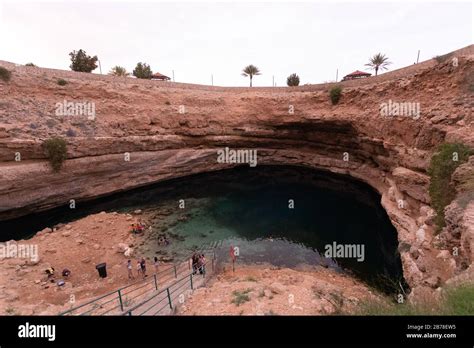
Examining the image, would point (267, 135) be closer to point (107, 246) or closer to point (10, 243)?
point (107, 246)

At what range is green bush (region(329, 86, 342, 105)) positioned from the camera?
29.2 metres

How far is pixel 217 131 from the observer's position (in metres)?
32.0

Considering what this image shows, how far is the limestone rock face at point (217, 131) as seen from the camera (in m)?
18.0

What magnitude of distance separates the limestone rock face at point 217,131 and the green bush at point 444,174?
2.50 feet

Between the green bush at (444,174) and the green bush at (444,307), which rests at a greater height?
the green bush at (444,174)

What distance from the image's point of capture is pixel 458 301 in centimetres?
536

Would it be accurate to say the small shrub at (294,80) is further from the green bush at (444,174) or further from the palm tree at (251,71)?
the green bush at (444,174)

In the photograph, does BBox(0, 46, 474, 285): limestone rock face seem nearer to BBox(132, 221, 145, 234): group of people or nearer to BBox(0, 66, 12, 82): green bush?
BBox(0, 66, 12, 82): green bush

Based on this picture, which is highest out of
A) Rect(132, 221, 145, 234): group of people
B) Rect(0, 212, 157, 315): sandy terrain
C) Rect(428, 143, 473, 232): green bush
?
Rect(428, 143, 473, 232): green bush

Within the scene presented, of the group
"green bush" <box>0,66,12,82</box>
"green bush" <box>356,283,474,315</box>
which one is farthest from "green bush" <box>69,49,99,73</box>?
"green bush" <box>356,283,474,315</box>

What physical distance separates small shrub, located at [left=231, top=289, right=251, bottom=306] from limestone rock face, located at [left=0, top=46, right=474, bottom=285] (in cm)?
702

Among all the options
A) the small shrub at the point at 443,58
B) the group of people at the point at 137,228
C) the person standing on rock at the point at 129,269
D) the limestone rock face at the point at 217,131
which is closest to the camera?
the person standing on rock at the point at 129,269

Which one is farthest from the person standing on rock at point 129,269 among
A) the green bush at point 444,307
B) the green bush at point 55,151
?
the green bush at point 55,151
